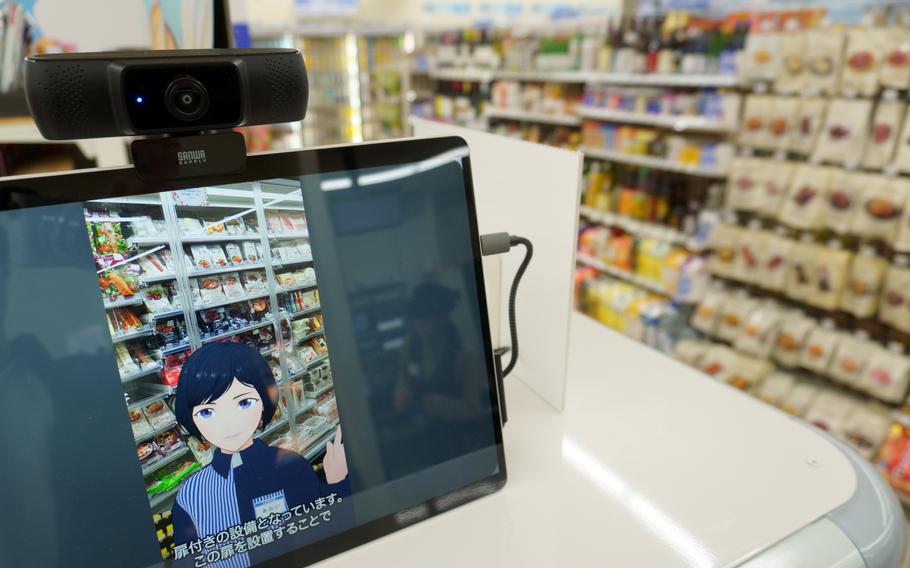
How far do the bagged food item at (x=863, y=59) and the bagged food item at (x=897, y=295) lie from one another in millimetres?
663

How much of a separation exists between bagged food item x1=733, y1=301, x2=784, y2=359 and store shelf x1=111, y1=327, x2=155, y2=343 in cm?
273

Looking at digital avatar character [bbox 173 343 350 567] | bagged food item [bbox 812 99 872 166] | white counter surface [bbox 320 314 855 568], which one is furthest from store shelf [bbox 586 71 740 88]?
digital avatar character [bbox 173 343 350 567]

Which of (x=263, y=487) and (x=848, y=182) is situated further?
(x=848, y=182)

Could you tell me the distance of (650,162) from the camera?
10.4ft

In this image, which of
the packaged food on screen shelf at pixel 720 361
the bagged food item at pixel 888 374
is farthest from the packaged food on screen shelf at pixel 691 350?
the bagged food item at pixel 888 374

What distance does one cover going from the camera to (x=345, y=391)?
0.70 meters

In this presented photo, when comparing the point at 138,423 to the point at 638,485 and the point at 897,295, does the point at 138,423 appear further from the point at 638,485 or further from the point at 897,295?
the point at 897,295

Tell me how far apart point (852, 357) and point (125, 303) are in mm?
2710

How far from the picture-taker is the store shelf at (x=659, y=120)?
2.79m

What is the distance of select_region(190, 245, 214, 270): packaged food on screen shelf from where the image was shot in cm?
60

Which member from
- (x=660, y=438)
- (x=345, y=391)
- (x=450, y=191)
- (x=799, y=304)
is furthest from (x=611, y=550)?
(x=799, y=304)

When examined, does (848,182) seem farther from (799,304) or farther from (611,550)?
(611,550)

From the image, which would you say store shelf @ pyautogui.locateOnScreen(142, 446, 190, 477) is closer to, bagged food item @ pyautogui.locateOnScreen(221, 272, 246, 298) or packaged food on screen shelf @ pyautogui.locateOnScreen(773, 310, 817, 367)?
bagged food item @ pyautogui.locateOnScreen(221, 272, 246, 298)

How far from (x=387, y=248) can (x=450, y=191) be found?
111 millimetres
